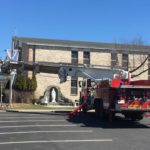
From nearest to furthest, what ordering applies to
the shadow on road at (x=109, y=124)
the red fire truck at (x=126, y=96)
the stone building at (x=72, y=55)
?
1. the red fire truck at (x=126, y=96)
2. the shadow on road at (x=109, y=124)
3. the stone building at (x=72, y=55)

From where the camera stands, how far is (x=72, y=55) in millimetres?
52500

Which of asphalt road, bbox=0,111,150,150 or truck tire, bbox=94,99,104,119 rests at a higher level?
truck tire, bbox=94,99,104,119

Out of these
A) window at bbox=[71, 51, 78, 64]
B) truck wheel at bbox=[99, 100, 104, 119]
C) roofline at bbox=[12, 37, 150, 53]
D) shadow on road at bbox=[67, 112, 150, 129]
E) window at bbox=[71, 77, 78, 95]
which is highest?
roofline at bbox=[12, 37, 150, 53]

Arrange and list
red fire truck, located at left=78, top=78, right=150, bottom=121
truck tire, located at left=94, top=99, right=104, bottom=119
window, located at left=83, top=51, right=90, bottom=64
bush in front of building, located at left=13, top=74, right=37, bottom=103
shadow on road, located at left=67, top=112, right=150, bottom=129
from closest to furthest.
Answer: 1. red fire truck, located at left=78, top=78, right=150, bottom=121
2. shadow on road, located at left=67, top=112, right=150, bottom=129
3. truck tire, located at left=94, top=99, right=104, bottom=119
4. bush in front of building, located at left=13, top=74, right=37, bottom=103
5. window, located at left=83, top=51, right=90, bottom=64

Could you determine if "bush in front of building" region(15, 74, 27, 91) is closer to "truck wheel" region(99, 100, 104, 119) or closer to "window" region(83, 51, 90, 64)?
"window" region(83, 51, 90, 64)

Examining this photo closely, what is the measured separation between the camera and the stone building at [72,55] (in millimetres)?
50938

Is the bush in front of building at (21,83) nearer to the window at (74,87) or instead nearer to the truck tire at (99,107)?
the window at (74,87)

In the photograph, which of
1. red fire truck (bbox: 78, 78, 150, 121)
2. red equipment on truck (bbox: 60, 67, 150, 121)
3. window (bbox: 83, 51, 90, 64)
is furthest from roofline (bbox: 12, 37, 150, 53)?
red fire truck (bbox: 78, 78, 150, 121)

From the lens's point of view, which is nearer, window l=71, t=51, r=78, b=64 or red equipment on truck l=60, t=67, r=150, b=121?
red equipment on truck l=60, t=67, r=150, b=121

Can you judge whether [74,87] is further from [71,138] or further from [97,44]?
[71,138]

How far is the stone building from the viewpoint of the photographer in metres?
50.9

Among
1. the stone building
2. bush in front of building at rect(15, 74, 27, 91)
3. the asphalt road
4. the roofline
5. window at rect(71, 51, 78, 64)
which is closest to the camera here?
the asphalt road

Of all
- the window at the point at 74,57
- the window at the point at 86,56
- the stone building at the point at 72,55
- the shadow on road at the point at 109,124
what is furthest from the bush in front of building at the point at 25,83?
the shadow on road at the point at 109,124

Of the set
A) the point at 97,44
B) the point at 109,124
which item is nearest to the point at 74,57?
the point at 97,44
